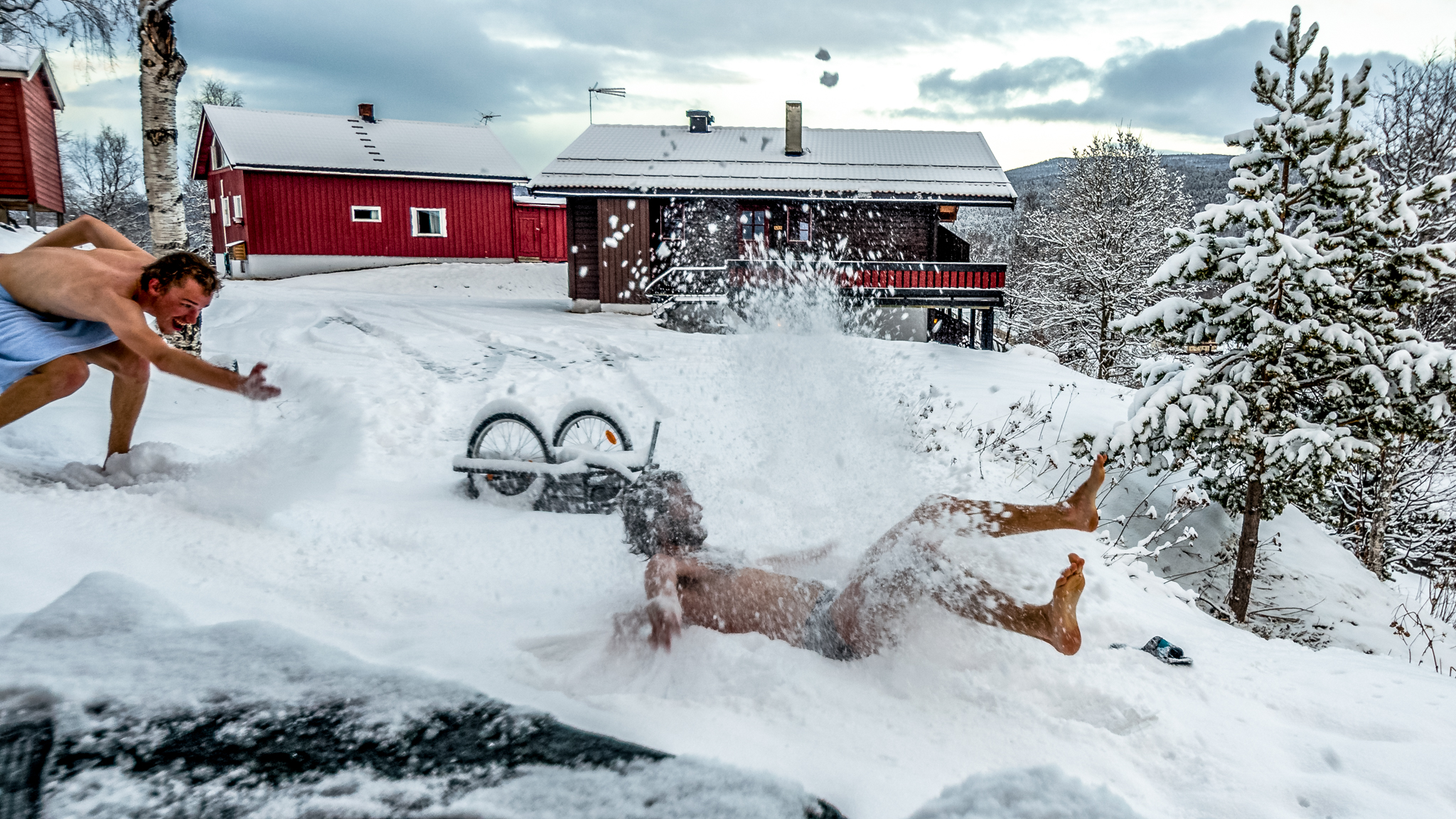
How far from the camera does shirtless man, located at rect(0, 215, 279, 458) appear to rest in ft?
11.4

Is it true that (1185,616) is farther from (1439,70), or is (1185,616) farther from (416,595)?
(1439,70)

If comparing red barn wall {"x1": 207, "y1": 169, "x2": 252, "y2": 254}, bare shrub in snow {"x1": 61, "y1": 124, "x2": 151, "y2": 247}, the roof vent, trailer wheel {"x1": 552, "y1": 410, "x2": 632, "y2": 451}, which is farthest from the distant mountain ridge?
bare shrub in snow {"x1": 61, "y1": 124, "x2": 151, "y2": 247}

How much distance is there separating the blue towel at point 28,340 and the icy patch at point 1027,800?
4.42m

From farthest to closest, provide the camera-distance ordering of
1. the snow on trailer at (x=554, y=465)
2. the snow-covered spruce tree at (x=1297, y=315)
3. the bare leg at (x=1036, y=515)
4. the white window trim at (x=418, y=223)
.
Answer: the white window trim at (x=418, y=223)
the snow-covered spruce tree at (x=1297, y=315)
the snow on trailer at (x=554, y=465)
the bare leg at (x=1036, y=515)

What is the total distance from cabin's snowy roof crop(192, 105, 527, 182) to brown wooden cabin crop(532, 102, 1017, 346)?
282 inches

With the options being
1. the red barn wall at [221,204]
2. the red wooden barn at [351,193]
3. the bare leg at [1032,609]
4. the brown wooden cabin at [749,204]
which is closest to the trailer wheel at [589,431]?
the bare leg at [1032,609]

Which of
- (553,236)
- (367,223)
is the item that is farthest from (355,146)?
(553,236)

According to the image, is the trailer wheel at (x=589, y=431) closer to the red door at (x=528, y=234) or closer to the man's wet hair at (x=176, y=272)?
the man's wet hair at (x=176, y=272)

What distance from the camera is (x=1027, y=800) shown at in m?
1.94

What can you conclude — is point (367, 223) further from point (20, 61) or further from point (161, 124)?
point (161, 124)

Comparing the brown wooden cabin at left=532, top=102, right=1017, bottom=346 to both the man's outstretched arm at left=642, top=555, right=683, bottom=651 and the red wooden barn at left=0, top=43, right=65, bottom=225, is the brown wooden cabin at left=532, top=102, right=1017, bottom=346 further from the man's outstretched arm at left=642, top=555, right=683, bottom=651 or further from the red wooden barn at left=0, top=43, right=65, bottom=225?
the man's outstretched arm at left=642, top=555, right=683, bottom=651

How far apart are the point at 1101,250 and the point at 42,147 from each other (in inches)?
1157

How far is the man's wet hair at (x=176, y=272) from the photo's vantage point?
3.67m

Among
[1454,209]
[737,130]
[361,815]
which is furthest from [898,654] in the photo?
[737,130]
